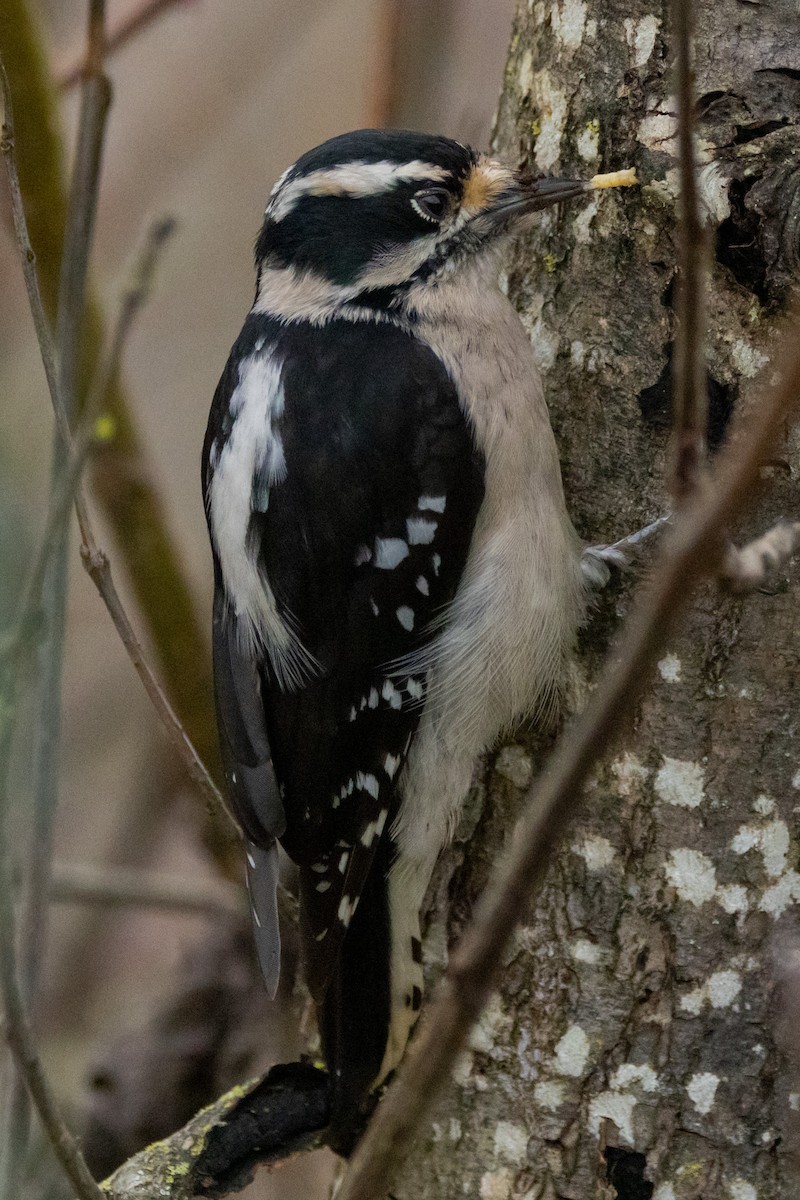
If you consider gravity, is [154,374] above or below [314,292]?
below

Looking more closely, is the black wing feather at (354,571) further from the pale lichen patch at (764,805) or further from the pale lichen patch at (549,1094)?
the pale lichen patch at (764,805)

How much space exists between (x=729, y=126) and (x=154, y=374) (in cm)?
406

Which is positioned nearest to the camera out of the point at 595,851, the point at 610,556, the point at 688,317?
the point at 688,317

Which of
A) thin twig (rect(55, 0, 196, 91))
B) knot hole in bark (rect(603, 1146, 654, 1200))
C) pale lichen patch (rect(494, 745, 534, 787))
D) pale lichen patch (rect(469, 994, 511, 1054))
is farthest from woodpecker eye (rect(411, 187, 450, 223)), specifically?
knot hole in bark (rect(603, 1146, 654, 1200))

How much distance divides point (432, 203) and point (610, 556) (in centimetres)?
81

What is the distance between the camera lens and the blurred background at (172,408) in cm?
324

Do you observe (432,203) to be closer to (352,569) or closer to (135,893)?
(352,569)

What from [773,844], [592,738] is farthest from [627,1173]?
[592,738]

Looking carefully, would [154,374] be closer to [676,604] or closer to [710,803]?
[710,803]

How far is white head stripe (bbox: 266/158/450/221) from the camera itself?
8.44ft

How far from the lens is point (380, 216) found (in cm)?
263

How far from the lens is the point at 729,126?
7.27 ft

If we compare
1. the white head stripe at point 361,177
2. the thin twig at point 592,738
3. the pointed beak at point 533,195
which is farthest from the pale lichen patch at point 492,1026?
the white head stripe at point 361,177

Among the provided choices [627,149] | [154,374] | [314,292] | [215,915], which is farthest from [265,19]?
[215,915]
